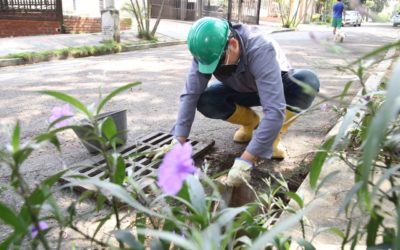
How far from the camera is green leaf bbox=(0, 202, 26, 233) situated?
1.68 feet

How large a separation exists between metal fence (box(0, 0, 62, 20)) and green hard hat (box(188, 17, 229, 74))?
9.66 metres

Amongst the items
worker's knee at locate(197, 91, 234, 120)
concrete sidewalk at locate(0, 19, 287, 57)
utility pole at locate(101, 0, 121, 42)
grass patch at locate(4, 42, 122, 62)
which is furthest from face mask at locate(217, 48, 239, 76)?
utility pole at locate(101, 0, 121, 42)

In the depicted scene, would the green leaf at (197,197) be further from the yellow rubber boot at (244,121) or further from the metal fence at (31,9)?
the metal fence at (31,9)

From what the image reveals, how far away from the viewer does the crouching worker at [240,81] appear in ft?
5.76

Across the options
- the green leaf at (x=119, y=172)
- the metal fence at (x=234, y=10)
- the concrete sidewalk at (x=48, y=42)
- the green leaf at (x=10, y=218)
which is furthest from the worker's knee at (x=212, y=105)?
the metal fence at (x=234, y=10)

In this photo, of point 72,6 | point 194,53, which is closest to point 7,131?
point 194,53

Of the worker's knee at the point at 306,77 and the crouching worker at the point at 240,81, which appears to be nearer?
the crouching worker at the point at 240,81

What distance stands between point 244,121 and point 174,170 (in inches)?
87.0

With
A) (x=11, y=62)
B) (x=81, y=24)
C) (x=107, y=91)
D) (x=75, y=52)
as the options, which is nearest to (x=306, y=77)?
(x=107, y=91)

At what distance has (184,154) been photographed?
44 cm

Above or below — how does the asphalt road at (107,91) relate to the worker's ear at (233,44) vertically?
below

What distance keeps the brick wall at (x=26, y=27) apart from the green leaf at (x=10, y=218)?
1082 centimetres

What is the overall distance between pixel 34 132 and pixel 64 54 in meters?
4.70

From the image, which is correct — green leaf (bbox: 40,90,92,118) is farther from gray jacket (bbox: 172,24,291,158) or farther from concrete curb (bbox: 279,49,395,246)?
gray jacket (bbox: 172,24,291,158)
